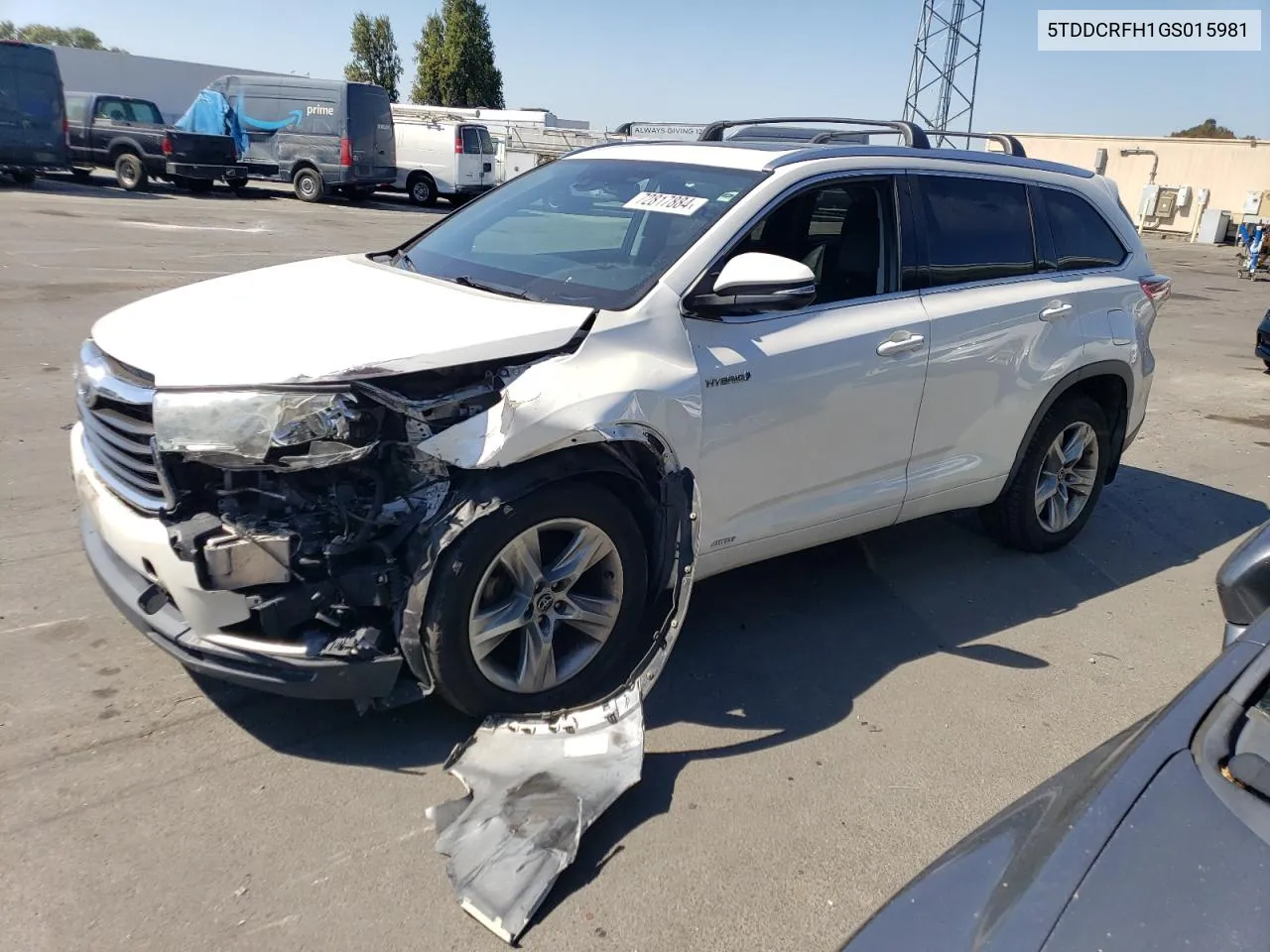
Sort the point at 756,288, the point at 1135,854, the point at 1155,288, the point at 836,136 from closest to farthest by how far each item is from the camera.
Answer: the point at 1135,854, the point at 756,288, the point at 836,136, the point at 1155,288

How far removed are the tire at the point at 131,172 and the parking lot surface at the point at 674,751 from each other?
63.4 feet

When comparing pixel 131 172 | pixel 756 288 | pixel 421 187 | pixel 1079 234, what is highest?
pixel 1079 234

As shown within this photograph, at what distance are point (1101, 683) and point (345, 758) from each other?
116 inches

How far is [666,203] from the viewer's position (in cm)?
397

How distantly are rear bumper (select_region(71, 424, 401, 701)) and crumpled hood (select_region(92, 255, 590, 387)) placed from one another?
49 cm

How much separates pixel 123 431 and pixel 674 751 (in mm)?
2042

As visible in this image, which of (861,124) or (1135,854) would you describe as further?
(861,124)

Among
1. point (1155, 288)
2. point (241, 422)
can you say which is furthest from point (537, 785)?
point (1155, 288)

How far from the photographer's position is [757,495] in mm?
3836

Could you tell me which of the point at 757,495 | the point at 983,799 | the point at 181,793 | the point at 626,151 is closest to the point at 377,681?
the point at 181,793

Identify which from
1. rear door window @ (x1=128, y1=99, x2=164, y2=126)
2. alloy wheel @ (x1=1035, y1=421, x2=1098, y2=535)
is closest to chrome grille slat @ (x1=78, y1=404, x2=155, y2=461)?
alloy wheel @ (x1=1035, y1=421, x2=1098, y2=535)

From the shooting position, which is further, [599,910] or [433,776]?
[433,776]

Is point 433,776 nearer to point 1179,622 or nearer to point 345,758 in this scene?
point 345,758

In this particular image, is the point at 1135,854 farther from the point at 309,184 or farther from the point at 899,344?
the point at 309,184
